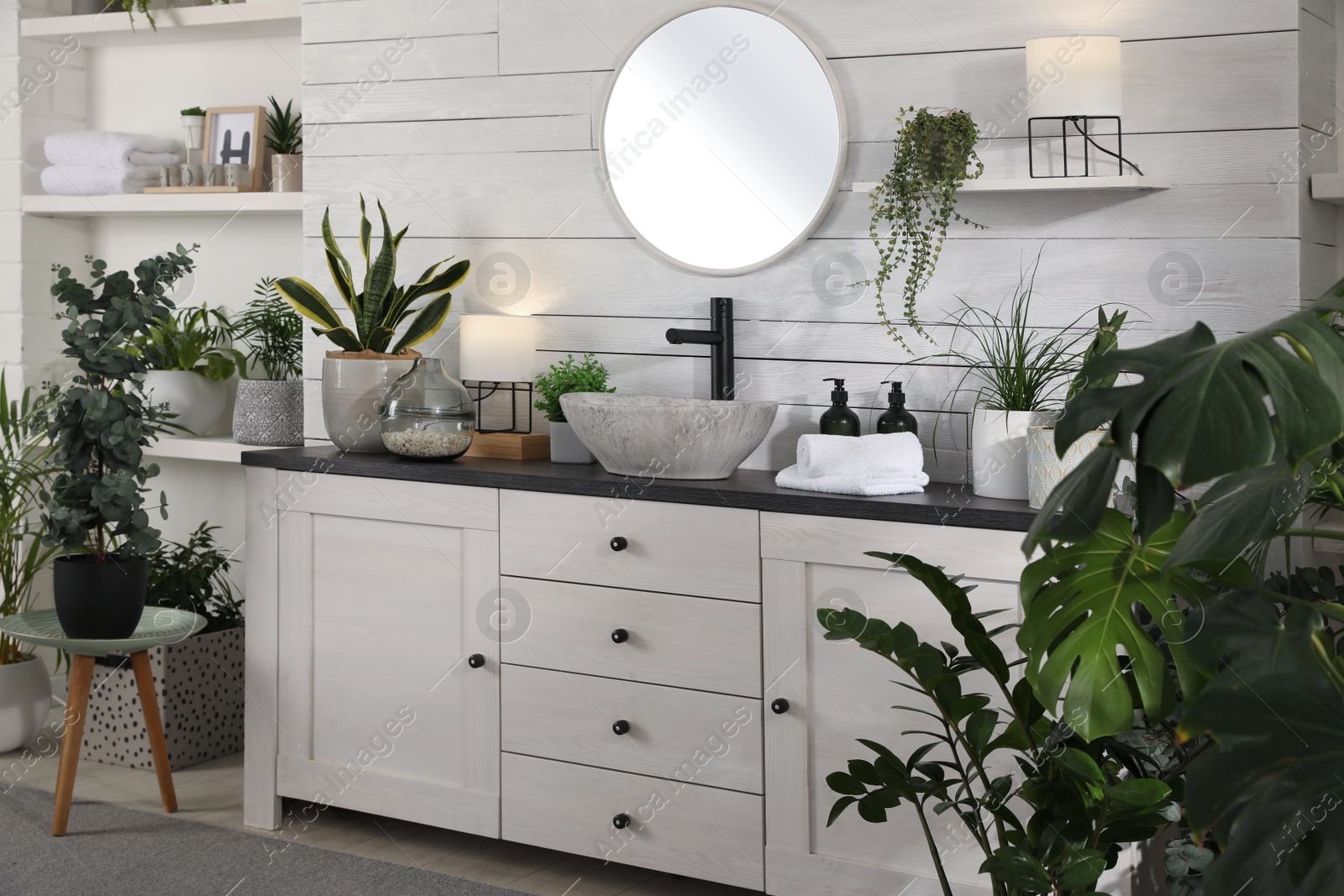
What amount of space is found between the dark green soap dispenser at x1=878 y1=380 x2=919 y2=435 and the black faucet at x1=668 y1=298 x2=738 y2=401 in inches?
13.7

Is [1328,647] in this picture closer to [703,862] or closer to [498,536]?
[703,862]

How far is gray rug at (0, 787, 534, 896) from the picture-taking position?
2344 millimetres

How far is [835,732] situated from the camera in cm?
211

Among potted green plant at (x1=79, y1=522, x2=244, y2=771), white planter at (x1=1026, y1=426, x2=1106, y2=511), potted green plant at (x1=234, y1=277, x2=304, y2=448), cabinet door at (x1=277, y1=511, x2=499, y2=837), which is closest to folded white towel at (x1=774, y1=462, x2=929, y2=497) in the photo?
white planter at (x1=1026, y1=426, x2=1106, y2=511)

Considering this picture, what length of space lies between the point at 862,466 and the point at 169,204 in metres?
2.11

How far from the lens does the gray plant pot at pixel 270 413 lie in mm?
3096

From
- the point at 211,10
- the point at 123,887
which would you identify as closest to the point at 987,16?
the point at 211,10

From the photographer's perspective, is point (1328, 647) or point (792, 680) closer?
point (1328, 647)

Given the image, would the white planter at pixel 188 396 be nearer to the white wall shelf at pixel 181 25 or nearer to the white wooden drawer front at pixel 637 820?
the white wall shelf at pixel 181 25

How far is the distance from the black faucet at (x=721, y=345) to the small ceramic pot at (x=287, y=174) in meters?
1.32

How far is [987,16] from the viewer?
90.1 inches

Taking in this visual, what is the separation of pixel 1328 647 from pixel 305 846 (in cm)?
210

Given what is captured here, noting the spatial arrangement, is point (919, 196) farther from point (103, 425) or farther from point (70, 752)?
point (70, 752)

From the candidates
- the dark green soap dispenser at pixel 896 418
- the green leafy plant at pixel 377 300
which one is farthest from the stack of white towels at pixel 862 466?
the green leafy plant at pixel 377 300
